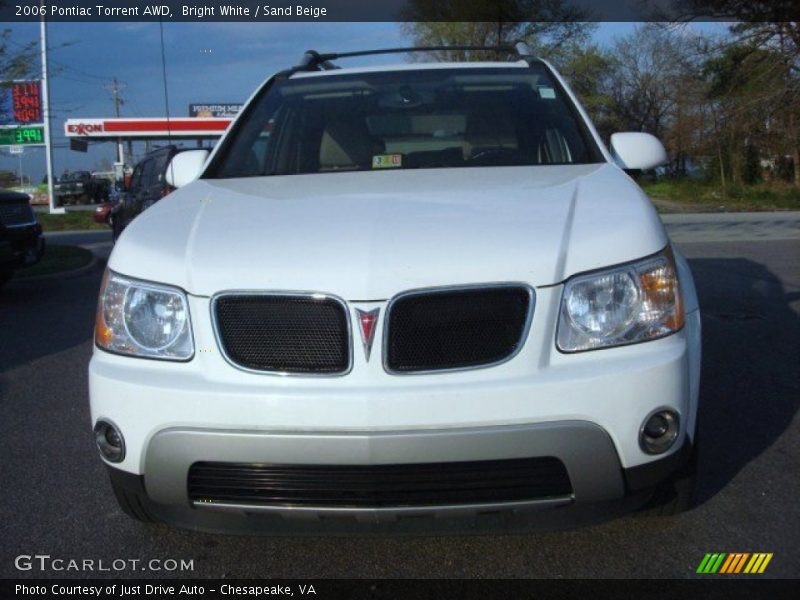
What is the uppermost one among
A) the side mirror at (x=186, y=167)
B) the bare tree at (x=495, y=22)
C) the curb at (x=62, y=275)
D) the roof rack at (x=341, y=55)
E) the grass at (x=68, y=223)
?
the bare tree at (x=495, y=22)

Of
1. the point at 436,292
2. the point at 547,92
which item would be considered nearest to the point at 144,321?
the point at 436,292

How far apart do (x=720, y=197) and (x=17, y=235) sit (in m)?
26.0

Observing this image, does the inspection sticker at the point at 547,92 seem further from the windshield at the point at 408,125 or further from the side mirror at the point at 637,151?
the side mirror at the point at 637,151

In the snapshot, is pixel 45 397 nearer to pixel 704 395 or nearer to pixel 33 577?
pixel 33 577

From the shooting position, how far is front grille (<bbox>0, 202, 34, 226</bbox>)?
32.3 feet

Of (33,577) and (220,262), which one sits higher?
(220,262)

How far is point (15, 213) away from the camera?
32.9 feet

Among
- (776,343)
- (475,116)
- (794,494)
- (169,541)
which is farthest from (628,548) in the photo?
(776,343)

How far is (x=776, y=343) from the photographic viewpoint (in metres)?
6.40

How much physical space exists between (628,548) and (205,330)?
1.69 meters

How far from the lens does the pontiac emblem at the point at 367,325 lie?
8.59ft

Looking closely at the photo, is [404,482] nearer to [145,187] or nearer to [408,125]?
[408,125]

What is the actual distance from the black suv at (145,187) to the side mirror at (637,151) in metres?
8.92
